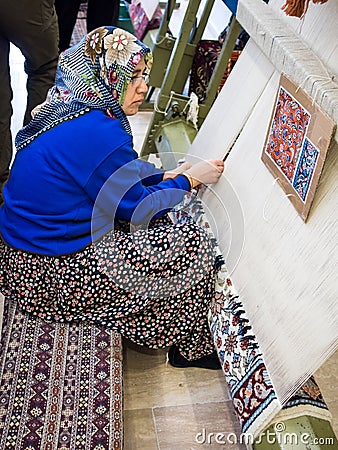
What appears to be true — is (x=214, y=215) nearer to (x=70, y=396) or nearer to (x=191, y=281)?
(x=191, y=281)

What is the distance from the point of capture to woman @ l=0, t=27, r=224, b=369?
1.58 metres

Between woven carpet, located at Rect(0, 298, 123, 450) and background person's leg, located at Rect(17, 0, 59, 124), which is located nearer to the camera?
woven carpet, located at Rect(0, 298, 123, 450)

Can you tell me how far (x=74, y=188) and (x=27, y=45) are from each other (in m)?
1.01

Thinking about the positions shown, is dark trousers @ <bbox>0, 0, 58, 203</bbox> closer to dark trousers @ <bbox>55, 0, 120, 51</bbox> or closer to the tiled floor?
dark trousers @ <bbox>55, 0, 120, 51</bbox>

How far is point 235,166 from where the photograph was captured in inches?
65.8

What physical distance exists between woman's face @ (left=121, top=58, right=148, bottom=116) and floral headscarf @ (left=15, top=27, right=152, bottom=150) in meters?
0.01

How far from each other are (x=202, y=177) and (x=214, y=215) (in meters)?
0.11

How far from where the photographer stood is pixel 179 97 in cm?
239

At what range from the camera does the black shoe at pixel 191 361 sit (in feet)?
6.10

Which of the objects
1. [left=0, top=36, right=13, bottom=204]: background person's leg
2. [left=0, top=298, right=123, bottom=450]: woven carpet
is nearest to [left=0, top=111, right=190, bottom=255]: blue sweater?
[left=0, top=298, right=123, bottom=450]: woven carpet

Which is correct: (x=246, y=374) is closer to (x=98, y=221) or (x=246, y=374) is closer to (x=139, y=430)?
(x=139, y=430)

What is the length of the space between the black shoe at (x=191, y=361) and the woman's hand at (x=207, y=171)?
506 millimetres

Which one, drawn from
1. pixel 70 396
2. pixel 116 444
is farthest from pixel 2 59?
pixel 116 444

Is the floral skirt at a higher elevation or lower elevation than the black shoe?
higher
